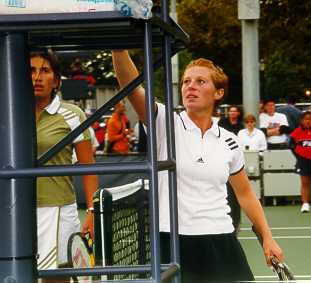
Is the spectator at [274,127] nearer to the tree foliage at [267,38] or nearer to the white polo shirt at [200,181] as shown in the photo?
the tree foliage at [267,38]

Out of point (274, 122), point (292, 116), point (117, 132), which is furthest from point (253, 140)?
point (292, 116)

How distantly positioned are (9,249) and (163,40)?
31.5 inches

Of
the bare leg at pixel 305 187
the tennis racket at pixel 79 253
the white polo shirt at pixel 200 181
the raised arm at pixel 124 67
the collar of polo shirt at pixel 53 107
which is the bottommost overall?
the bare leg at pixel 305 187

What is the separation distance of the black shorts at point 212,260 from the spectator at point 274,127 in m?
14.6

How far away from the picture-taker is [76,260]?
4.51 m

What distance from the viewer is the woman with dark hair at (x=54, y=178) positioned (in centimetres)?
548

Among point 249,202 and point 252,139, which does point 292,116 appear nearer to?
point 252,139

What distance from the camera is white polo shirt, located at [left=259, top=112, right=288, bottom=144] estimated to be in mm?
20250

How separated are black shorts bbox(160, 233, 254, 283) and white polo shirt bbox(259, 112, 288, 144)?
48.5 feet

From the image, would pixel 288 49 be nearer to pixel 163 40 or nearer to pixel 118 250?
pixel 118 250

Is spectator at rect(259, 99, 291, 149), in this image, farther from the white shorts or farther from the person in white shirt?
the white shorts

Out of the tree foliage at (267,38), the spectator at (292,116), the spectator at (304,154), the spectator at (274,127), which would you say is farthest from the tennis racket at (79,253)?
the tree foliage at (267,38)

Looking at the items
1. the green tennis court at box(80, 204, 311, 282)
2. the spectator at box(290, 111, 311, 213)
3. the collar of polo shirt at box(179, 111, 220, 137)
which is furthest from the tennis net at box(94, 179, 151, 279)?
the spectator at box(290, 111, 311, 213)

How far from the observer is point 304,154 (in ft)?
57.9
